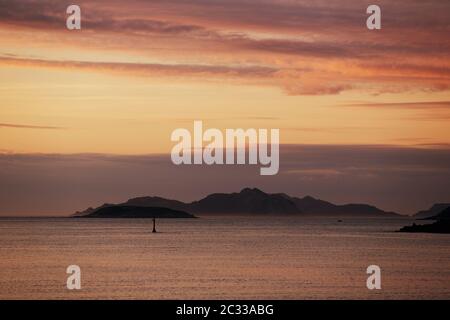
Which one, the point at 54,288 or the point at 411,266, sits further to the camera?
the point at 411,266

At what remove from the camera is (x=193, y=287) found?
45.9 metres

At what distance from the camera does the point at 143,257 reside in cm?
7388

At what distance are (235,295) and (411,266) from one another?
27442mm

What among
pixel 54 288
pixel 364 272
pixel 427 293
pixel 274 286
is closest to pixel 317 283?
pixel 274 286

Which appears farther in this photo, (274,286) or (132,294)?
(274,286)

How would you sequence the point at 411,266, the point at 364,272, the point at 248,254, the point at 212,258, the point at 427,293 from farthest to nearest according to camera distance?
the point at 248,254 < the point at 212,258 < the point at 411,266 < the point at 364,272 < the point at 427,293

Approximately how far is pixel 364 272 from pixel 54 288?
24.4 m

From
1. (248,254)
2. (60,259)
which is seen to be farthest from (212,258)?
(60,259)

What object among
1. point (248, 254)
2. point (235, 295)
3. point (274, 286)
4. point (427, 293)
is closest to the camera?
point (235, 295)
